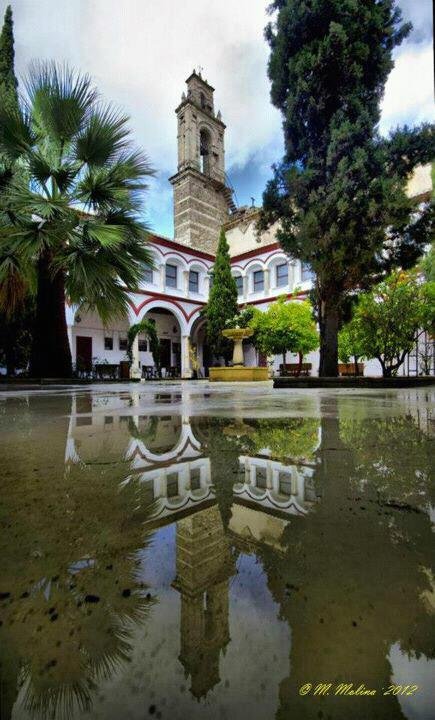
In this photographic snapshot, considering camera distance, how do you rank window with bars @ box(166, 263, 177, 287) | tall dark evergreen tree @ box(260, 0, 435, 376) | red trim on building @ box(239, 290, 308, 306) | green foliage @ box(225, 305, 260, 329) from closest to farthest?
tall dark evergreen tree @ box(260, 0, 435, 376), green foliage @ box(225, 305, 260, 329), red trim on building @ box(239, 290, 308, 306), window with bars @ box(166, 263, 177, 287)

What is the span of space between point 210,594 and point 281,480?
46 centimetres

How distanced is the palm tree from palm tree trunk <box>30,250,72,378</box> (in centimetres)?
2

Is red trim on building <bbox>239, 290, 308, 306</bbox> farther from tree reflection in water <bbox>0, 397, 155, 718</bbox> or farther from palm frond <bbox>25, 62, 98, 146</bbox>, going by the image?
tree reflection in water <bbox>0, 397, 155, 718</bbox>

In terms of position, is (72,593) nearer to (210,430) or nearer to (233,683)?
(233,683)

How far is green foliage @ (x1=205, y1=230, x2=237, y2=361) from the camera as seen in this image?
65.9 ft

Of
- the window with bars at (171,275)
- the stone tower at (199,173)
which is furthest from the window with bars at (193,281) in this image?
the stone tower at (199,173)

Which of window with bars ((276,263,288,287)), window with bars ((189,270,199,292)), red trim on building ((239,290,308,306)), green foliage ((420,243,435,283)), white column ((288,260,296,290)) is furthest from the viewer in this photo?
window with bars ((189,270,199,292))

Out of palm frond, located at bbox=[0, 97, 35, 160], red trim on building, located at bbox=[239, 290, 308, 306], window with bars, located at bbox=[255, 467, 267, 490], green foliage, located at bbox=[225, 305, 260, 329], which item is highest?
palm frond, located at bbox=[0, 97, 35, 160]

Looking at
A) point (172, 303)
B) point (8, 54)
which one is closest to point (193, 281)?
point (172, 303)

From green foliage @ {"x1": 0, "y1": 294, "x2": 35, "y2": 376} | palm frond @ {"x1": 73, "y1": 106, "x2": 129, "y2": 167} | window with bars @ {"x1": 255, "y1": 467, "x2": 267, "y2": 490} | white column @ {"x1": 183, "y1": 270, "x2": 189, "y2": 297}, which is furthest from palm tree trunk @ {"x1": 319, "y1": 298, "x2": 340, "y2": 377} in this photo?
white column @ {"x1": 183, "y1": 270, "x2": 189, "y2": 297}

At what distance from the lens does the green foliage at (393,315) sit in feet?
26.5

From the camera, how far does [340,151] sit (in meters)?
6.87

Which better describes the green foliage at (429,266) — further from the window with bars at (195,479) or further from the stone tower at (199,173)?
the window with bars at (195,479)

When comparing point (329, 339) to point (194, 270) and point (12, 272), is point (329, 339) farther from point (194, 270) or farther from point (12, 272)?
point (194, 270)
